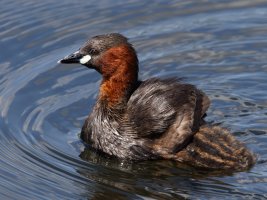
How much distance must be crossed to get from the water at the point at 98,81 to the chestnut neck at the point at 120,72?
0.69m

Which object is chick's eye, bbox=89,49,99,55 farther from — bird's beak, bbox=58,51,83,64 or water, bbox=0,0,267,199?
water, bbox=0,0,267,199

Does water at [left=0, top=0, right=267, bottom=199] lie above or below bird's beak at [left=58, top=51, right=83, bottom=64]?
below

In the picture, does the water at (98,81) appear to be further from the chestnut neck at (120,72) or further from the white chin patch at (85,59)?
the white chin patch at (85,59)

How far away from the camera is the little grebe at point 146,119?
31.7 feet

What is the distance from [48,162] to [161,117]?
1.34 m

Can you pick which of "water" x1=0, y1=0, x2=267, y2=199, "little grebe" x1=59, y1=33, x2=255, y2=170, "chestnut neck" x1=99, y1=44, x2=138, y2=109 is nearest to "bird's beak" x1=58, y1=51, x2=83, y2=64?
"little grebe" x1=59, y1=33, x2=255, y2=170

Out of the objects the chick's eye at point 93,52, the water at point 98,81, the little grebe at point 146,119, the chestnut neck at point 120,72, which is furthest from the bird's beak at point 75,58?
the water at point 98,81

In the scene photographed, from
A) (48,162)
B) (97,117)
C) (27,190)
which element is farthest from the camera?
(97,117)

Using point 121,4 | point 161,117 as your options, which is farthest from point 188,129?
point 121,4

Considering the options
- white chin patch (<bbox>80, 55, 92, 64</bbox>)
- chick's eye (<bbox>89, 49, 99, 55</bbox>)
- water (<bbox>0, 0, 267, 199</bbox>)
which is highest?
chick's eye (<bbox>89, 49, 99, 55</bbox>)

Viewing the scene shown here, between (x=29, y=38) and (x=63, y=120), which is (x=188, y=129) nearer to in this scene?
(x=63, y=120)

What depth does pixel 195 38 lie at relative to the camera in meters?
12.5

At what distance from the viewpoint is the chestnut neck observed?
1012cm

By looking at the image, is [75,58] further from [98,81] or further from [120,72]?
[98,81]
